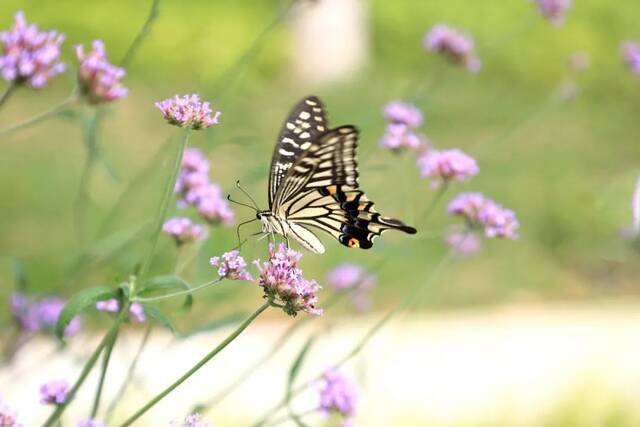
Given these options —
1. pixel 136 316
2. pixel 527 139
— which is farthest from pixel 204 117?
pixel 527 139

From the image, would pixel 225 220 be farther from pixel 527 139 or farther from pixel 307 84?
pixel 307 84

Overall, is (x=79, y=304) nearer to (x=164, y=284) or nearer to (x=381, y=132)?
(x=164, y=284)

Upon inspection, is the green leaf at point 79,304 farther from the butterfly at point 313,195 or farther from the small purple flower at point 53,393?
the butterfly at point 313,195

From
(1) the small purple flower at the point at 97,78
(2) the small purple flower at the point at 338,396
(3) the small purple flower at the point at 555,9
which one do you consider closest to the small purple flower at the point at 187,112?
(1) the small purple flower at the point at 97,78

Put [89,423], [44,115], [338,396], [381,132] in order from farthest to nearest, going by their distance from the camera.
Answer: [381,132], [338,396], [44,115], [89,423]

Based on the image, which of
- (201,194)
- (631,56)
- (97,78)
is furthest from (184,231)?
(631,56)
